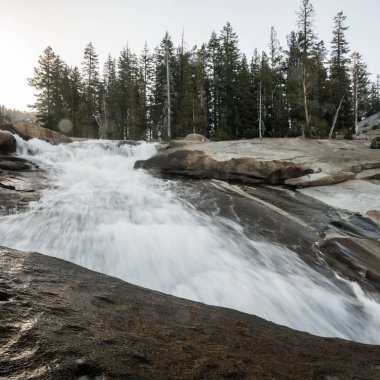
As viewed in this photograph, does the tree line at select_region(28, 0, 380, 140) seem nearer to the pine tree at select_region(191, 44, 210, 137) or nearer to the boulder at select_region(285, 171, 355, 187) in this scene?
Answer: the pine tree at select_region(191, 44, 210, 137)

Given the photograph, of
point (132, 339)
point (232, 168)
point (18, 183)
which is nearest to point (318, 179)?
point (232, 168)

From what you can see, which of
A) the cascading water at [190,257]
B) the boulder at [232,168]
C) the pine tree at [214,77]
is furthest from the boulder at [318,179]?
the pine tree at [214,77]

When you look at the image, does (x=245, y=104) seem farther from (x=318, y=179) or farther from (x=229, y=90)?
(x=318, y=179)

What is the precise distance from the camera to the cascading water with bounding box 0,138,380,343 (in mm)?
4695

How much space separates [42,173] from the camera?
486 inches

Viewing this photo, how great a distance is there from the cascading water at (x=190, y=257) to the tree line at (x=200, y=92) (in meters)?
31.2

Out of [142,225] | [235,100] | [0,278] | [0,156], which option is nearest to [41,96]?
[235,100]

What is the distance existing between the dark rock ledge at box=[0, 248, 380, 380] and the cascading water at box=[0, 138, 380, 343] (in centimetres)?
139

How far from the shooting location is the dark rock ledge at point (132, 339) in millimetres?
1842

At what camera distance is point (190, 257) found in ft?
19.0

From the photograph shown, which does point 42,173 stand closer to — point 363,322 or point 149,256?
point 149,256

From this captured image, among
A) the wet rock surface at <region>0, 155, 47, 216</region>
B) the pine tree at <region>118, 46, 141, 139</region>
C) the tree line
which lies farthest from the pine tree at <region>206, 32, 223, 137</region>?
the wet rock surface at <region>0, 155, 47, 216</region>

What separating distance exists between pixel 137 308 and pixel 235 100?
45236mm

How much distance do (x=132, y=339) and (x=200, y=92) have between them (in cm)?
4505
